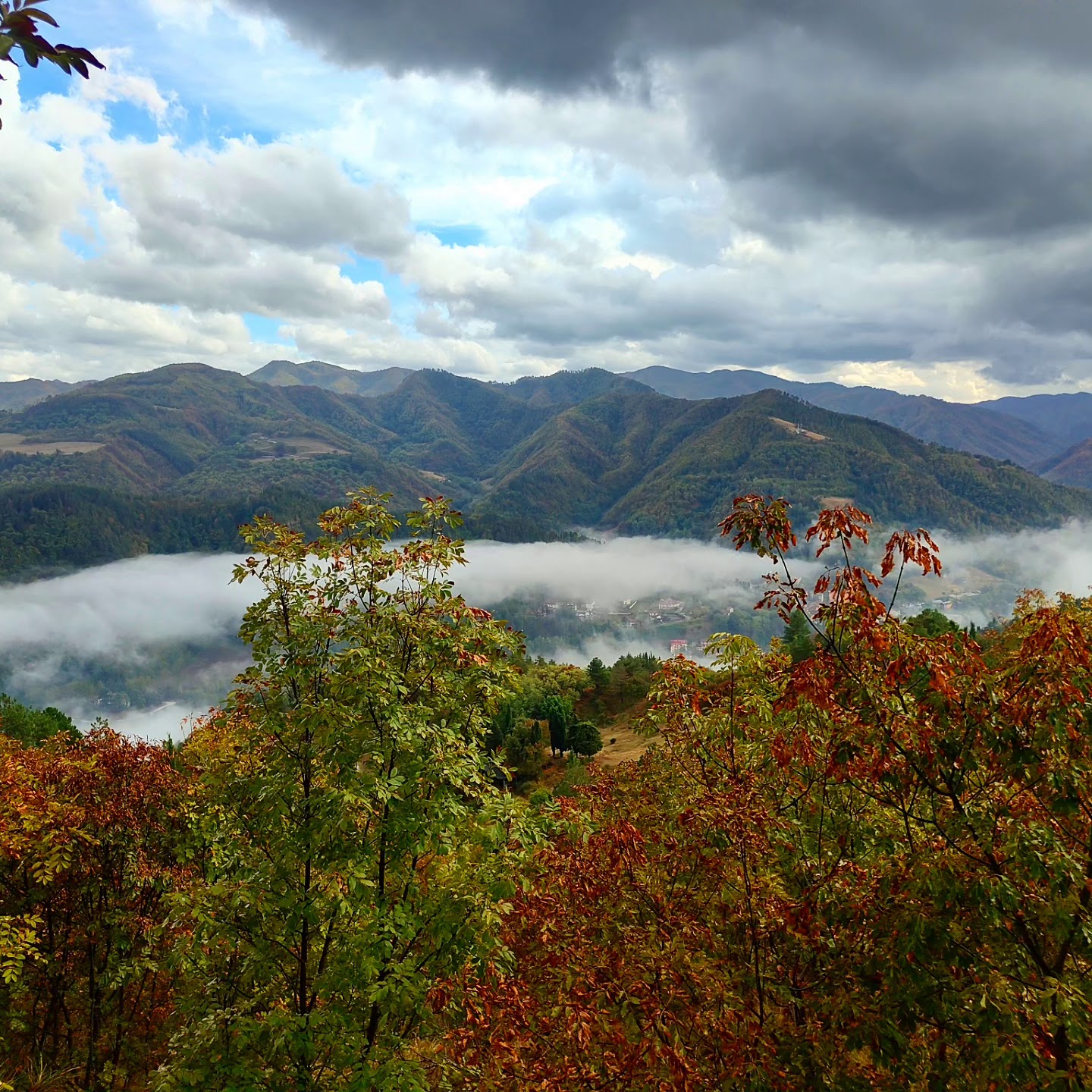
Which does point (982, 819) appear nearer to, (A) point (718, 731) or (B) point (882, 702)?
(B) point (882, 702)

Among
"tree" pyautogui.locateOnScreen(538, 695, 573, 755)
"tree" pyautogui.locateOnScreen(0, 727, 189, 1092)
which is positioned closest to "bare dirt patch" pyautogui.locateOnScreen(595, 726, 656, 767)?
"tree" pyautogui.locateOnScreen(538, 695, 573, 755)

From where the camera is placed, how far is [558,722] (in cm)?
8006

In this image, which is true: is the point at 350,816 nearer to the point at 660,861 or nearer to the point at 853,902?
the point at 660,861

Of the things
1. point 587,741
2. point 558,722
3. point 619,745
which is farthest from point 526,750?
point 619,745

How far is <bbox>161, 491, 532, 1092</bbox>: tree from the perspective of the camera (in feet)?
24.6

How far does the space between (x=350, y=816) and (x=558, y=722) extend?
75.3m

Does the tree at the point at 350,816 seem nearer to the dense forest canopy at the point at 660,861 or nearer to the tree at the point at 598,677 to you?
the dense forest canopy at the point at 660,861

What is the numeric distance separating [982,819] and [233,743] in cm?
1677

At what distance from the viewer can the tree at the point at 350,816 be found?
7504 mm

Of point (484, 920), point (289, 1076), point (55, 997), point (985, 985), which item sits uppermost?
point (985, 985)

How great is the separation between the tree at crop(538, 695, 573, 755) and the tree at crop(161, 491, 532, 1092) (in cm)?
7252

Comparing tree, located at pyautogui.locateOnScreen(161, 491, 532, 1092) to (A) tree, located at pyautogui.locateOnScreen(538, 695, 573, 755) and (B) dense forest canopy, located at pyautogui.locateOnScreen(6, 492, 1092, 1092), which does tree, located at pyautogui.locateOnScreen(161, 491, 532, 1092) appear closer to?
(B) dense forest canopy, located at pyautogui.locateOnScreen(6, 492, 1092, 1092)

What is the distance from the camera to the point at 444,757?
Answer: 25.3 ft

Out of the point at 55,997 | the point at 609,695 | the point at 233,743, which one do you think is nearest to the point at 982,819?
the point at 233,743
